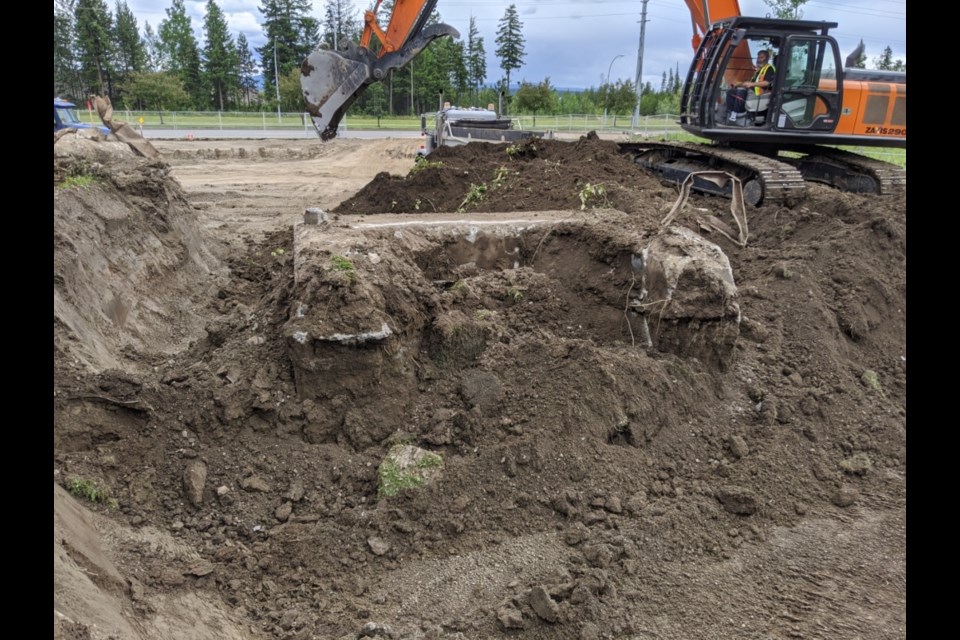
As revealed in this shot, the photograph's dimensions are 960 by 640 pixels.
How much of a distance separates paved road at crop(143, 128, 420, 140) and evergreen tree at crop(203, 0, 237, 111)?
18.7 meters

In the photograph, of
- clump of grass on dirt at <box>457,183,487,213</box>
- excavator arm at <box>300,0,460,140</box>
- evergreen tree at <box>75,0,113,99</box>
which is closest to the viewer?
clump of grass on dirt at <box>457,183,487,213</box>

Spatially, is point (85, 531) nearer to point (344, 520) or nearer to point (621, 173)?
point (344, 520)

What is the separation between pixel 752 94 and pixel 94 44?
163ft

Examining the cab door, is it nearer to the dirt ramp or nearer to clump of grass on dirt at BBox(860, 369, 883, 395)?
clump of grass on dirt at BBox(860, 369, 883, 395)

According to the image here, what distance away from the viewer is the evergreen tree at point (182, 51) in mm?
48000

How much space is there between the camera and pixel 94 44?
1743 inches

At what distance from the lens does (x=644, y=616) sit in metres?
3.09

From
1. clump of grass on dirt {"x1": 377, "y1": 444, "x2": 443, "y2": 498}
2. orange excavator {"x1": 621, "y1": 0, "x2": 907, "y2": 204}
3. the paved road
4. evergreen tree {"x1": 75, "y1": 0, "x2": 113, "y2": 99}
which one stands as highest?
evergreen tree {"x1": 75, "y1": 0, "x2": 113, "y2": 99}

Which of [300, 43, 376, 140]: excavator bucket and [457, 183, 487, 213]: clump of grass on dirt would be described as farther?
[300, 43, 376, 140]: excavator bucket

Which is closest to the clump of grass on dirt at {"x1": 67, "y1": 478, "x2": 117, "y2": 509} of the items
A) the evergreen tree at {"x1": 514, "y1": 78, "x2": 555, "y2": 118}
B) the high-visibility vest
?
the high-visibility vest

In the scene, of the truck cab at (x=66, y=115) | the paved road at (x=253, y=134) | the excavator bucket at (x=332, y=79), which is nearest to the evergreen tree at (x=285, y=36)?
the paved road at (x=253, y=134)

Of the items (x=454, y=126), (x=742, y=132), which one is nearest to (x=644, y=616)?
(x=742, y=132)

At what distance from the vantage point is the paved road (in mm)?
29984

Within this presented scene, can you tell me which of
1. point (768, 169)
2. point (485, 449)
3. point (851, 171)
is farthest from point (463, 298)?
point (851, 171)
